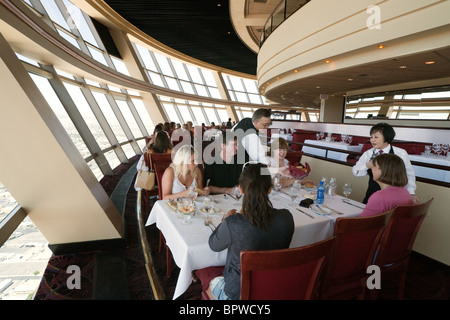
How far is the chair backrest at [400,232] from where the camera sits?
168cm

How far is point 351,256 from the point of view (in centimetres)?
160

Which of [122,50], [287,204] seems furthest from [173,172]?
[122,50]

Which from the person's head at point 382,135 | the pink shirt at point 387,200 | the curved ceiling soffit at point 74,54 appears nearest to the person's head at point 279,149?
the person's head at point 382,135

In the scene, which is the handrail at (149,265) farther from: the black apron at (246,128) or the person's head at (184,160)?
the black apron at (246,128)

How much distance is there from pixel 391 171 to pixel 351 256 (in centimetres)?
86

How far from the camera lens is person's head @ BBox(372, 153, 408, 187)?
6.40 feet

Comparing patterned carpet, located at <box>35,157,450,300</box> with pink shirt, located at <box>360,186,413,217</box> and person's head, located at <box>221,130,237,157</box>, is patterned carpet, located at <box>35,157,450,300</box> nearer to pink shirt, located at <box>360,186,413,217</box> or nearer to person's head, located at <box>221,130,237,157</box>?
pink shirt, located at <box>360,186,413,217</box>

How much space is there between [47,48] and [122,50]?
24.6 feet

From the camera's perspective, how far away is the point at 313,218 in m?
2.04

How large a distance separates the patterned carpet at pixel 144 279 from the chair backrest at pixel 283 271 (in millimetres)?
1240

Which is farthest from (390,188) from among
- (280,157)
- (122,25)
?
(122,25)

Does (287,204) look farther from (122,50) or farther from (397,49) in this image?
(122,50)

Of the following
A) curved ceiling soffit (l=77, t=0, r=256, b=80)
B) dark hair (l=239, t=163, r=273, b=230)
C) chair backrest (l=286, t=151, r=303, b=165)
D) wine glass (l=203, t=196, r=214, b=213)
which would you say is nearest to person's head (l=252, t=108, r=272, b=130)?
chair backrest (l=286, t=151, r=303, b=165)

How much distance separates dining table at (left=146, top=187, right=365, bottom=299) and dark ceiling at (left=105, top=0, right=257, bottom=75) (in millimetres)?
7403
